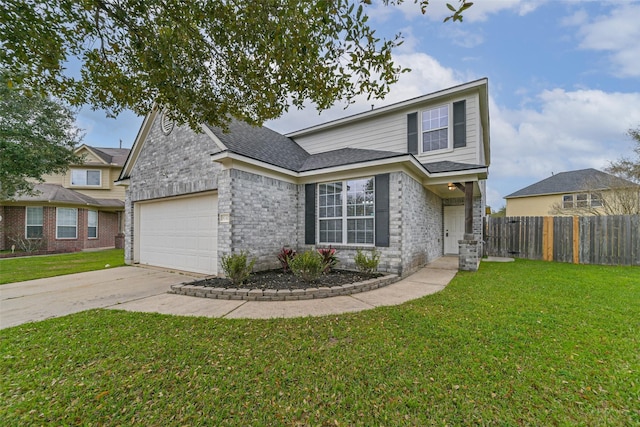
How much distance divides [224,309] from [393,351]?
3.02m

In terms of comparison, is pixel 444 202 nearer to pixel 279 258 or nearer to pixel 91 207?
pixel 279 258

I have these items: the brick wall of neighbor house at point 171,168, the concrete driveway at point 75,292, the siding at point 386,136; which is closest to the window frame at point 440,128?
the siding at point 386,136

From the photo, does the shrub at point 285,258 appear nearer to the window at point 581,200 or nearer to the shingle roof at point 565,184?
the shingle roof at point 565,184

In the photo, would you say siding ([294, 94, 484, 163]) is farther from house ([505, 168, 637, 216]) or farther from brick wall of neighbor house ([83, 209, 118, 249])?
brick wall of neighbor house ([83, 209, 118, 249])

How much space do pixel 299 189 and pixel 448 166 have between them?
496 centimetres

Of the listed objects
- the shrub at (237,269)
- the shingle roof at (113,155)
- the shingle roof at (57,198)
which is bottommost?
the shrub at (237,269)

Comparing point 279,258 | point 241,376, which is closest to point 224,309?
point 241,376

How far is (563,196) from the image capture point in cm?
1938

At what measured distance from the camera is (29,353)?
118 inches

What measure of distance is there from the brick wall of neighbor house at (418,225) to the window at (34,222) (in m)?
19.9

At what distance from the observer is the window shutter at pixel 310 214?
26.5 ft

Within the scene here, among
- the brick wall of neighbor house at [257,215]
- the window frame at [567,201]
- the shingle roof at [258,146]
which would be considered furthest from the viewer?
the window frame at [567,201]

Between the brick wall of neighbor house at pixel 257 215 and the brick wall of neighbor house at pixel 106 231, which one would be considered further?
the brick wall of neighbor house at pixel 106 231

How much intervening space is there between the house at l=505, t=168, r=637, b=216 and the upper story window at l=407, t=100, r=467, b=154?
1297 centimetres
